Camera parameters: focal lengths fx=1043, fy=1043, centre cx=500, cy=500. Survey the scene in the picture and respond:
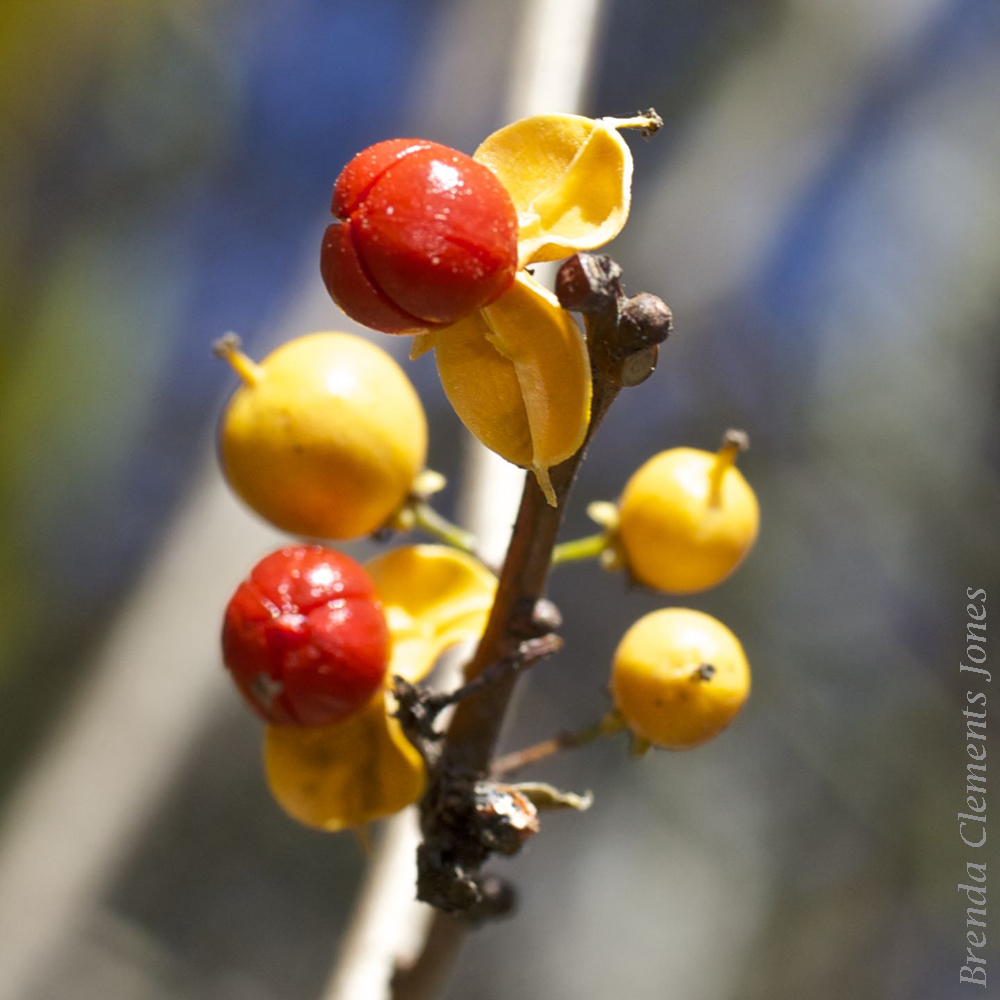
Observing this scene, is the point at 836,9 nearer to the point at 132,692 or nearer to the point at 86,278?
the point at 86,278

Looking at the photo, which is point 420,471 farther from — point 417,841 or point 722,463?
point 417,841

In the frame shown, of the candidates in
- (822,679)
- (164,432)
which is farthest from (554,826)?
(164,432)

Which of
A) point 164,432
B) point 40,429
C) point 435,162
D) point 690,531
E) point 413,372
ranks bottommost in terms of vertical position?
point 164,432

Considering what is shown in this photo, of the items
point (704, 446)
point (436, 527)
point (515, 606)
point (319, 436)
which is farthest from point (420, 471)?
point (704, 446)

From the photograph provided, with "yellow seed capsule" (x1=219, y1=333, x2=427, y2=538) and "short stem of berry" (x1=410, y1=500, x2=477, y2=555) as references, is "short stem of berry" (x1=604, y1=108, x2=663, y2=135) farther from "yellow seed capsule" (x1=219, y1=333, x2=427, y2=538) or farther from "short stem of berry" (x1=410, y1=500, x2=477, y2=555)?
"short stem of berry" (x1=410, y1=500, x2=477, y2=555)

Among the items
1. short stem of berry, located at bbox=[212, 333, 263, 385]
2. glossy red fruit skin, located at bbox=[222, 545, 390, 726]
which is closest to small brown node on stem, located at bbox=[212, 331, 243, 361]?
Result: short stem of berry, located at bbox=[212, 333, 263, 385]

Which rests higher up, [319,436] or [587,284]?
[587,284]
